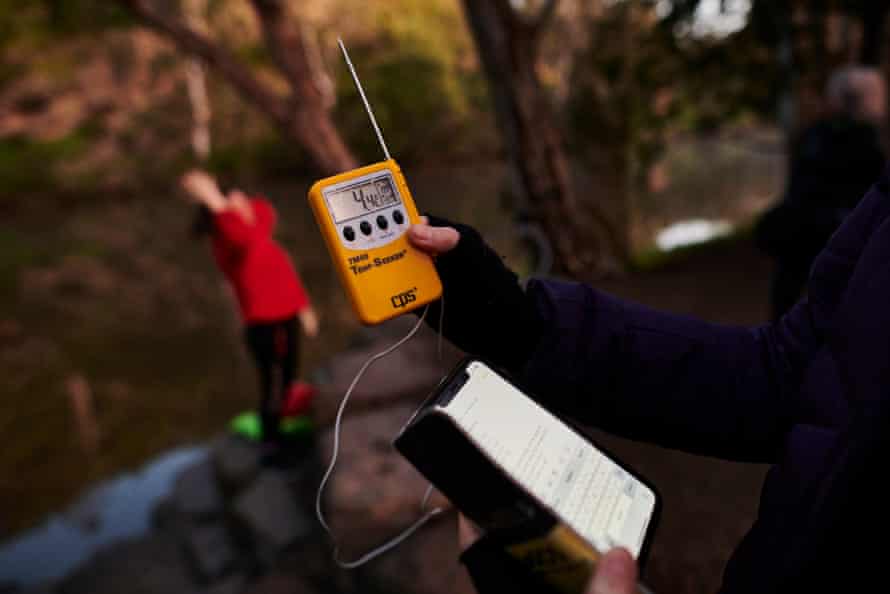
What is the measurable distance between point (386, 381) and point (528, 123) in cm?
207

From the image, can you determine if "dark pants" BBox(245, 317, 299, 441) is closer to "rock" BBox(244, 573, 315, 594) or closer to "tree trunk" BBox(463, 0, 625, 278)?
"rock" BBox(244, 573, 315, 594)

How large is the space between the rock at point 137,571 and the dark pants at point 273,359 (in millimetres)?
937

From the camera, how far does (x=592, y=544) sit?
765 millimetres

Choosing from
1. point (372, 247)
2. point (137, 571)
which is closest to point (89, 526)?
point (137, 571)

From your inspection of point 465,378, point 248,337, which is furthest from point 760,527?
point 248,337

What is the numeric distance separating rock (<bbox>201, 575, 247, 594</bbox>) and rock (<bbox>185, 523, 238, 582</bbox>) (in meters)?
0.11

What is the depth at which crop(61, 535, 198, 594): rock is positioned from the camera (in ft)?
13.0

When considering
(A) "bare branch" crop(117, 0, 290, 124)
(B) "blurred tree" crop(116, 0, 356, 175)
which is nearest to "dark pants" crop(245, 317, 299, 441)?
(B) "blurred tree" crop(116, 0, 356, 175)

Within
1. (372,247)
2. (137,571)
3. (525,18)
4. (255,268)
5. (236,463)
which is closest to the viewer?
(372,247)

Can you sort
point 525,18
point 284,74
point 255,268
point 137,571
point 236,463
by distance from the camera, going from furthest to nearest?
point 284,74, point 525,18, point 236,463, point 137,571, point 255,268

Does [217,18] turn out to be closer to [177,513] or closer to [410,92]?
[410,92]

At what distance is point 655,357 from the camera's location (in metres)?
1.10

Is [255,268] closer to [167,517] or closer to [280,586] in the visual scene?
[280,586]

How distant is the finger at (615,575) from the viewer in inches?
28.3
